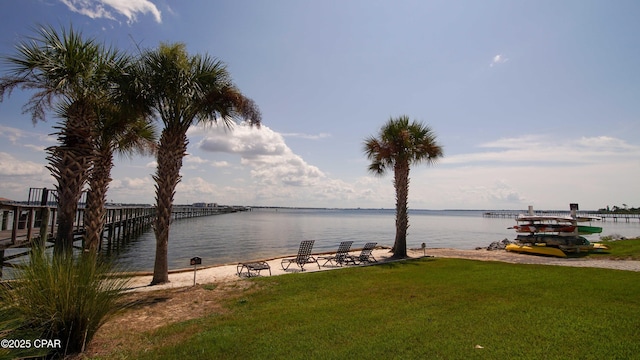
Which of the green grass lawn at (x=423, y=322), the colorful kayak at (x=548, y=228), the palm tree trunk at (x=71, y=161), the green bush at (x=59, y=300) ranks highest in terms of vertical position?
the palm tree trunk at (x=71, y=161)

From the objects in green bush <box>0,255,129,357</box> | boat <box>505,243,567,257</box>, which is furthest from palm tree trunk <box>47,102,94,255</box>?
boat <box>505,243,567,257</box>

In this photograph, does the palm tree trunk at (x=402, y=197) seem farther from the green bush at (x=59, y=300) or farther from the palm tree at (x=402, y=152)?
the green bush at (x=59, y=300)

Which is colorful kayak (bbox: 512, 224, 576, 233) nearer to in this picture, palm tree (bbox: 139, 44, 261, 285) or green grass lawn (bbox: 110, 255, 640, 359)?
green grass lawn (bbox: 110, 255, 640, 359)

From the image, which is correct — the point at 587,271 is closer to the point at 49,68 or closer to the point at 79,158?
the point at 79,158

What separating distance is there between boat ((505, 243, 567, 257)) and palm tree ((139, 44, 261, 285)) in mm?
17853

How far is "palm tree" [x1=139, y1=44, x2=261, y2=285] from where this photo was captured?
9703mm

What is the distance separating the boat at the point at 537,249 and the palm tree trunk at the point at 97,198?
2155cm

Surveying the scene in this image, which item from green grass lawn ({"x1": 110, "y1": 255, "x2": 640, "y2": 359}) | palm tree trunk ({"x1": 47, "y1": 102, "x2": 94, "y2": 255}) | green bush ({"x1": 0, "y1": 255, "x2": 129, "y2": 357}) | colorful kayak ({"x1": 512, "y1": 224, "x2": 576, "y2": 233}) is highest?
palm tree trunk ({"x1": 47, "y1": 102, "x2": 94, "y2": 255})

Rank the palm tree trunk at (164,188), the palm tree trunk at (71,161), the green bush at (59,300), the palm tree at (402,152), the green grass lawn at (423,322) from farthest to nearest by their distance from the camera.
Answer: the palm tree at (402,152) → the palm tree trunk at (164,188) → the palm tree trunk at (71,161) → the green grass lawn at (423,322) → the green bush at (59,300)

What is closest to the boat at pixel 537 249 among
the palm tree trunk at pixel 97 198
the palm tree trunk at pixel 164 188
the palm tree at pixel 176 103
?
the palm tree at pixel 176 103

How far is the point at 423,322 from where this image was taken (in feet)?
19.4

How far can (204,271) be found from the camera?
1316 cm

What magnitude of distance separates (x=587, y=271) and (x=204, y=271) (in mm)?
14062

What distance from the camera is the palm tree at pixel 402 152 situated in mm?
16609
